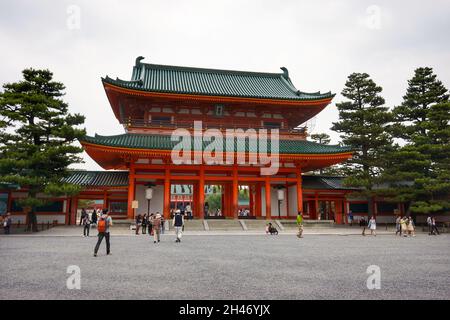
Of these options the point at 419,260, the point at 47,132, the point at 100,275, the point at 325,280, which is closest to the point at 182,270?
the point at 100,275

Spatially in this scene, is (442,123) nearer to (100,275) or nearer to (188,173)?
(188,173)

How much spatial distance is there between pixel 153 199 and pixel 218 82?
46.6 ft

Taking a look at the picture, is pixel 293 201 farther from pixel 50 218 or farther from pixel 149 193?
pixel 50 218

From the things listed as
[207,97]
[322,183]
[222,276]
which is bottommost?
[222,276]

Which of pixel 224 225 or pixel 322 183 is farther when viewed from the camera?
pixel 322 183

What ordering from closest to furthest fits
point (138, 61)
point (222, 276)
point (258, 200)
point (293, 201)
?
point (222, 276) → point (293, 201) → point (258, 200) → point (138, 61)

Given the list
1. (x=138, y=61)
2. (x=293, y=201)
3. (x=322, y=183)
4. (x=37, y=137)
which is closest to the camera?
(x=37, y=137)

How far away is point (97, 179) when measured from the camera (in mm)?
29266

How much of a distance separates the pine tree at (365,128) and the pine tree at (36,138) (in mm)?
23760

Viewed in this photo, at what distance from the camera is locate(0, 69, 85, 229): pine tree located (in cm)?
2212

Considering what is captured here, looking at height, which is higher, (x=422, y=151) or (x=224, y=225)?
(x=422, y=151)

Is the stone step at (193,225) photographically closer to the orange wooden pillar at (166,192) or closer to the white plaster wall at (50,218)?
the orange wooden pillar at (166,192)

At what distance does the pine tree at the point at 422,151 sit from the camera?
90.3ft

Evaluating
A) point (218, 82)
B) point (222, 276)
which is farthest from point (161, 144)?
point (222, 276)
